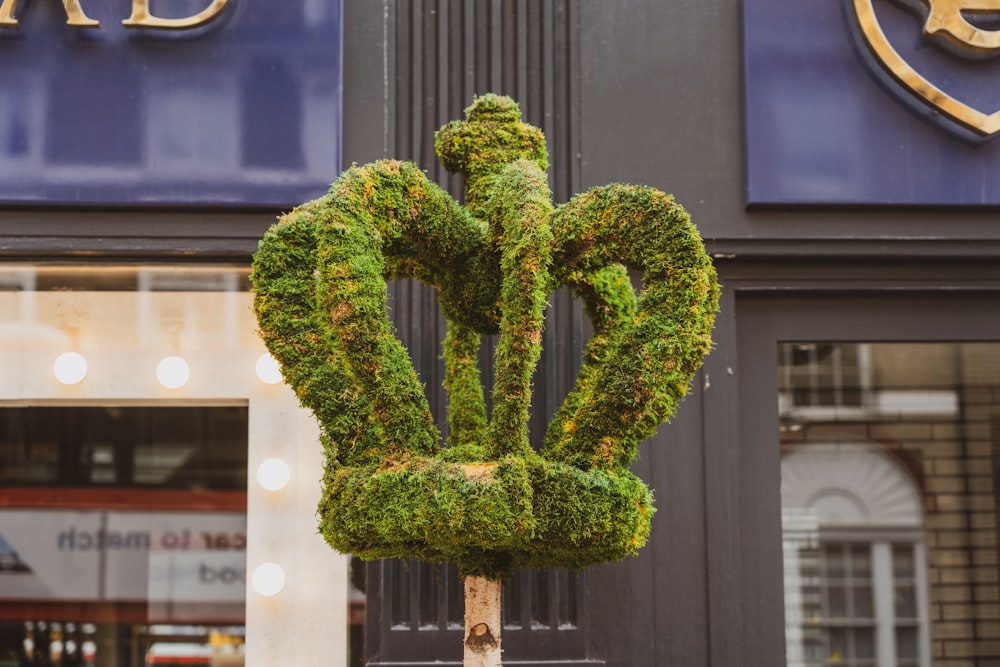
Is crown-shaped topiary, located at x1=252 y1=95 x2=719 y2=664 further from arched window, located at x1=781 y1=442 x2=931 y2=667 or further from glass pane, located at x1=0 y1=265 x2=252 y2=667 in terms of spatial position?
arched window, located at x1=781 y1=442 x2=931 y2=667

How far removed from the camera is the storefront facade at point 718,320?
4.70 meters

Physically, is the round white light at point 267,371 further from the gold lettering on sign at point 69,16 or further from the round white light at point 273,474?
the gold lettering on sign at point 69,16

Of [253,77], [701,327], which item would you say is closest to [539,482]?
[701,327]

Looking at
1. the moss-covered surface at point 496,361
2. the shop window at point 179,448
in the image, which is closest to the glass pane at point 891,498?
the moss-covered surface at point 496,361

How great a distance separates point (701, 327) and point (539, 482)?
66cm

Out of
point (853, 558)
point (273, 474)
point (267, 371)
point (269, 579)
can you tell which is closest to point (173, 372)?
point (267, 371)

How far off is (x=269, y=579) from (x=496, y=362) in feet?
7.10

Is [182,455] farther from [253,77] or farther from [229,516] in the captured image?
[253,77]

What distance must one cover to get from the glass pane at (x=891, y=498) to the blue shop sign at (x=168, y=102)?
2.29m

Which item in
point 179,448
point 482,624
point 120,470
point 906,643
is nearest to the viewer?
point 482,624

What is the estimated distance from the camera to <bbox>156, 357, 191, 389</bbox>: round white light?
16.1ft

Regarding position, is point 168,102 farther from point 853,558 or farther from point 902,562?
point 902,562

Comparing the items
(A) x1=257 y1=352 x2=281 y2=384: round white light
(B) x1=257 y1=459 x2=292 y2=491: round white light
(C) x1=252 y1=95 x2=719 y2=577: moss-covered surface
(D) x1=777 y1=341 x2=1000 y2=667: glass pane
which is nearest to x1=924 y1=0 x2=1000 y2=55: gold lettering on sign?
(D) x1=777 y1=341 x2=1000 y2=667: glass pane

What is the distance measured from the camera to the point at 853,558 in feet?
16.6
